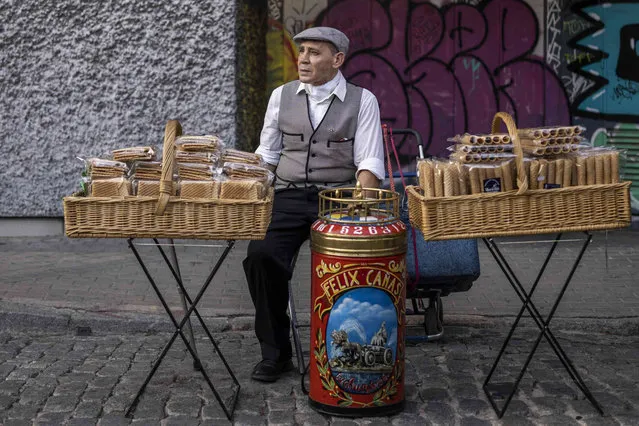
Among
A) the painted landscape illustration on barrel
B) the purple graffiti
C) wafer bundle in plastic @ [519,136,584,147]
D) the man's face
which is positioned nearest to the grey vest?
the man's face

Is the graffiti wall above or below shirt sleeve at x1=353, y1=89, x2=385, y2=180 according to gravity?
above

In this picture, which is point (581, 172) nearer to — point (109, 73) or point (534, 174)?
point (534, 174)

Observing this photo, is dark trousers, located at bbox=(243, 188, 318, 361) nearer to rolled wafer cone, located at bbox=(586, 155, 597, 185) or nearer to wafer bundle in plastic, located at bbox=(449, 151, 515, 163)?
wafer bundle in plastic, located at bbox=(449, 151, 515, 163)

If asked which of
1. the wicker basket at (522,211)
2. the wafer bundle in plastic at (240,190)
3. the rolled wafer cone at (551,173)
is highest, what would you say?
the rolled wafer cone at (551,173)

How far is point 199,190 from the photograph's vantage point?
4574 mm

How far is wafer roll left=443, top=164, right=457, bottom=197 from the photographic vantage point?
4.52 metres

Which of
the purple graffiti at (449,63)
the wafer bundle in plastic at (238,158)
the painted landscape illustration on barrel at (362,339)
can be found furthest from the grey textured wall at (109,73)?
the painted landscape illustration on barrel at (362,339)

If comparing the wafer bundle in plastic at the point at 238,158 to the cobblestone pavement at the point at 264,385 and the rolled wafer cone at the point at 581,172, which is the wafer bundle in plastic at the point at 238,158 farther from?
the rolled wafer cone at the point at 581,172

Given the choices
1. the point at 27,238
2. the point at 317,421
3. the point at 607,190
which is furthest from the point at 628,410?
the point at 27,238

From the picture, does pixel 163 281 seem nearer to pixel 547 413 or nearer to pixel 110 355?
pixel 110 355

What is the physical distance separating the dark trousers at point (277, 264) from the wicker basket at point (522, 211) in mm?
982

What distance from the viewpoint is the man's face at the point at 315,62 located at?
215 inches

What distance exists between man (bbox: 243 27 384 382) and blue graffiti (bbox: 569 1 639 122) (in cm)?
477

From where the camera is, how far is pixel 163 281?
7648mm
